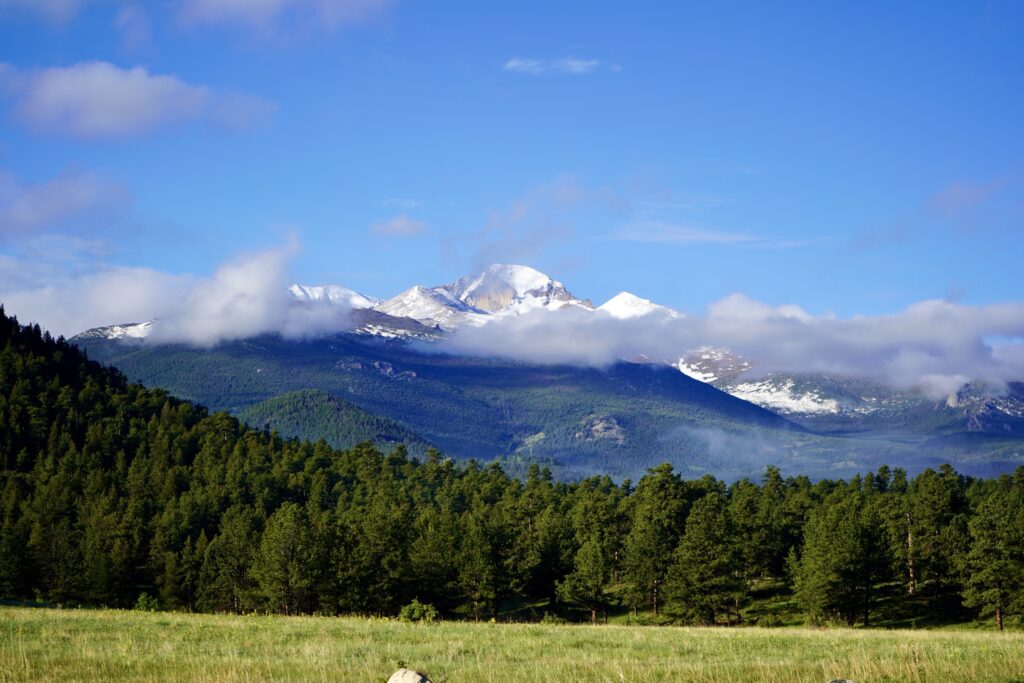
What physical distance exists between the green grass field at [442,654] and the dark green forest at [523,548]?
2473 cm

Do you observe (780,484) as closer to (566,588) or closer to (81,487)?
(566,588)

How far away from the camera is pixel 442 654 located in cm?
3206

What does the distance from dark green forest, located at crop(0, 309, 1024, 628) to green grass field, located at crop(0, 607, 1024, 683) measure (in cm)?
2473

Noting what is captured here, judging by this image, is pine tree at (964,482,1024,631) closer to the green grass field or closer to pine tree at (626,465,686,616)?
pine tree at (626,465,686,616)

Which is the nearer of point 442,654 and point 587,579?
point 442,654

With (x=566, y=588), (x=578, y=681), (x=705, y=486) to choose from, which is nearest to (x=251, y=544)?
(x=566, y=588)

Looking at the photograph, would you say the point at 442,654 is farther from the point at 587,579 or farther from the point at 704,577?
the point at 587,579

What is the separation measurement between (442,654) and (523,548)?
260 feet

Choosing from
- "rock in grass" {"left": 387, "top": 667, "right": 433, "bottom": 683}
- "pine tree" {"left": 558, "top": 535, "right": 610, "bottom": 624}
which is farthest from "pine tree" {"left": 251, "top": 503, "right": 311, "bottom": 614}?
"rock in grass" {"left": 387, "top": 667, "right": 433, "bottom": 683}

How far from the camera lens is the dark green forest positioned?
8650cm

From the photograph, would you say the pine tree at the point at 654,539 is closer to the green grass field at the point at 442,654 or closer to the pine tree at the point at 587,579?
the pine tree at the point at 587,579

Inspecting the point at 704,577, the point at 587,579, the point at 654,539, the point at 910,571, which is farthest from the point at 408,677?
the point at 910,571

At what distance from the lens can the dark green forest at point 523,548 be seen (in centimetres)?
8650

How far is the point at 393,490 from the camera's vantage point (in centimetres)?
14788
